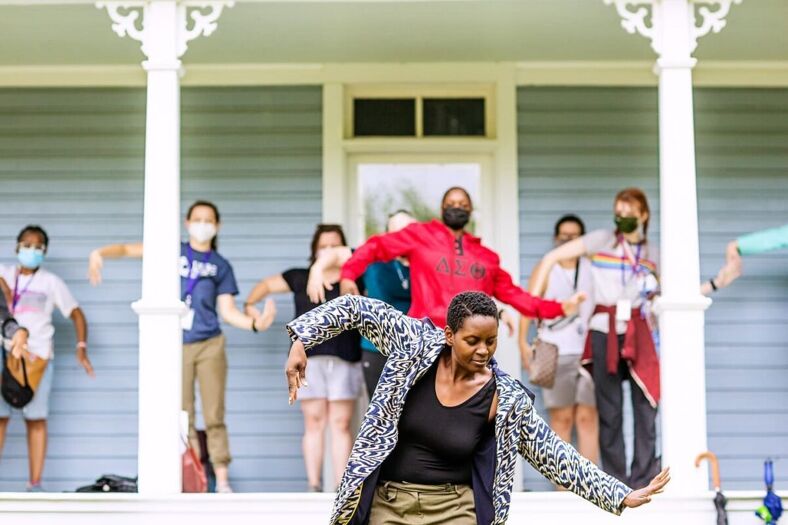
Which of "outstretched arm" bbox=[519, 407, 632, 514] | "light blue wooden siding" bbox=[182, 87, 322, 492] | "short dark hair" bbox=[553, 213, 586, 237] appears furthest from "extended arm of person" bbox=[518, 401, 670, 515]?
"light blue wooden siding" bbox=[182, 87, 322, 492]

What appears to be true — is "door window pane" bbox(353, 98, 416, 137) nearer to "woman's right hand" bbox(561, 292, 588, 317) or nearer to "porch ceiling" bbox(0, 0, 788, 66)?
"porch ceiling" bbox(0, 0, 788, 66)

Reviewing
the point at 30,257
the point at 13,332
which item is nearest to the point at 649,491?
the point at 13,332

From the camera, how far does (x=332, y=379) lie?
7773 mm

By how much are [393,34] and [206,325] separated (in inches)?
84.8

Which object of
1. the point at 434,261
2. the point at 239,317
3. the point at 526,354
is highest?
the point at 434,261

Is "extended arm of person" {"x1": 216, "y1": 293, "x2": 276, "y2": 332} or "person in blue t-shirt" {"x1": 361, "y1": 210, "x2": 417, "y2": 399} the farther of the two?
"extended arm of person" {"x1": 216, "y1": 293, "x2": 276, "y2": 332}

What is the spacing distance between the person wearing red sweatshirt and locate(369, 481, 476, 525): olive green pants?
2.45 m

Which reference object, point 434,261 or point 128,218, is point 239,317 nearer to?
point 128,218

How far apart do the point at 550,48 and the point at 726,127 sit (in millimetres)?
1393

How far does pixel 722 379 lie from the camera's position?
8766 mm

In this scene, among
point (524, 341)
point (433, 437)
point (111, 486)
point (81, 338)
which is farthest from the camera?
point (81, 338)

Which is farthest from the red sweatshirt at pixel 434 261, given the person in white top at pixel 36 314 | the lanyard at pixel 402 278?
the person in white top at pixel 36 314

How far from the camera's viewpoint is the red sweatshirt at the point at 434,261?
22.8 feet

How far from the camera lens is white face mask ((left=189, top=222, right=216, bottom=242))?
26.6 feet
